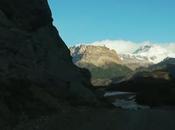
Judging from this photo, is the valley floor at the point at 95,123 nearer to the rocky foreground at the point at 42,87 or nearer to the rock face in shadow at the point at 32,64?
the rocky foreground at the point at 42,87

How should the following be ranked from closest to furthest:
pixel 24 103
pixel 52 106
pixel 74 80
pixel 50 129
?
pixel 50 129, pixel 24 103, pixel 52 106, pixel 74 80

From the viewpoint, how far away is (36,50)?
58719 mm

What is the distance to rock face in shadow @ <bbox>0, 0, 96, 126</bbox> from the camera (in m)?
41.3

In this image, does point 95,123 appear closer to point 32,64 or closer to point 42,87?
point 42,87

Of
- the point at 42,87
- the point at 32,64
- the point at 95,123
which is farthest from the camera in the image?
the point at 32,64

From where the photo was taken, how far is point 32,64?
2095 inches

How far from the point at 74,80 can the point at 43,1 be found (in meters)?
11.7

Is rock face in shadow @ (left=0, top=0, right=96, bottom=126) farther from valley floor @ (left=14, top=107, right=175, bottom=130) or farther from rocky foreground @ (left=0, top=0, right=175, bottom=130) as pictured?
valley floor @ (left=14, top=107, right=175, bottom=130)

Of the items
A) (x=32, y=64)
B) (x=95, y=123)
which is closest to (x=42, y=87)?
(x=32, y=64)

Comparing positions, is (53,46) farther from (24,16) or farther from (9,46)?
(9,46)

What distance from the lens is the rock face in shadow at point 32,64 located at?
4128cm

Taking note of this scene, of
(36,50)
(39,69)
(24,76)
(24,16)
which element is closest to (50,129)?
(24,76)

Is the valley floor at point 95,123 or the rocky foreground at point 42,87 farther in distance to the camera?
the rocky foreground at point 42,87

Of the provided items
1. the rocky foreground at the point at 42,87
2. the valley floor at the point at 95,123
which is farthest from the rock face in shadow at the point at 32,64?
the valley floor at the point at 95,123
